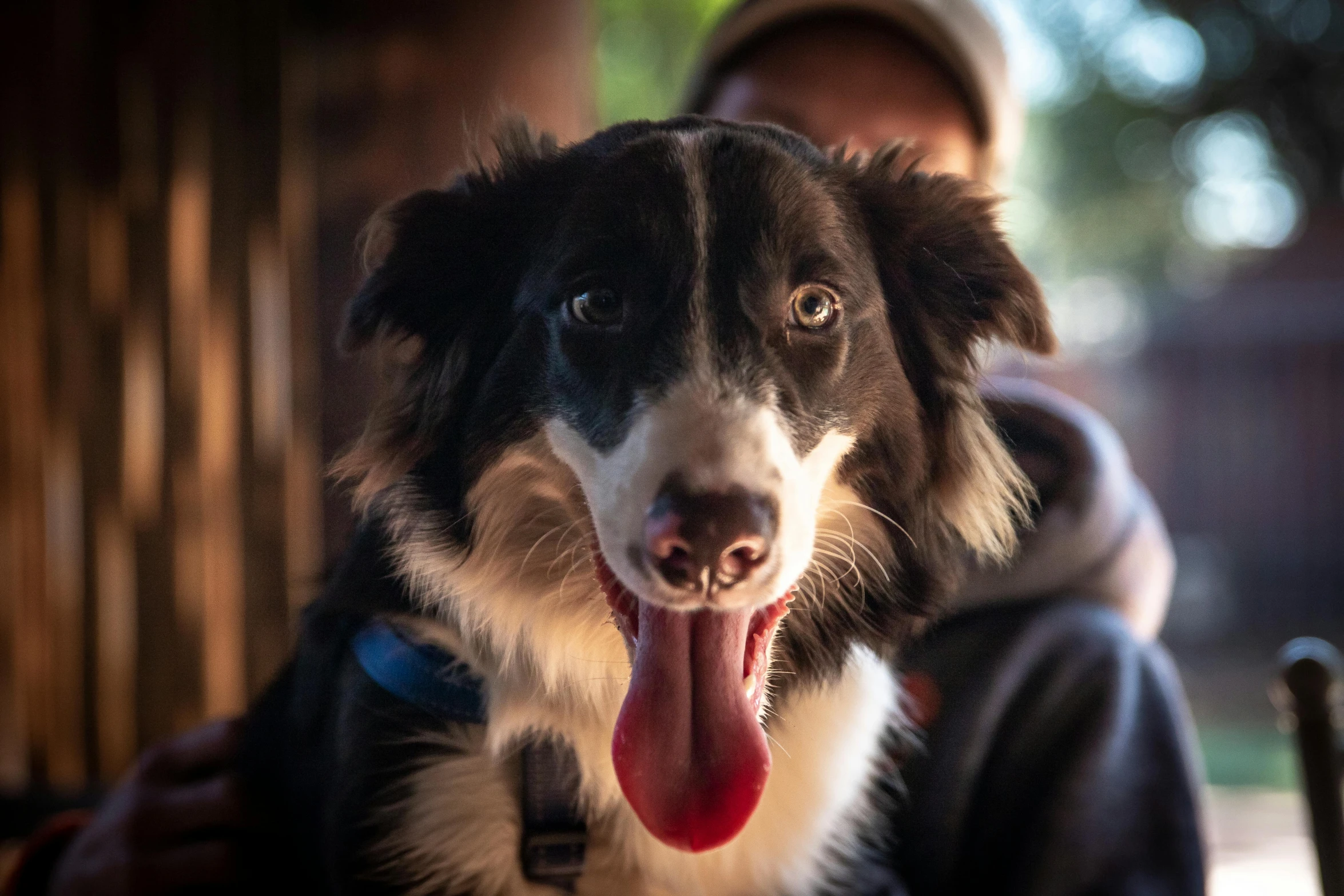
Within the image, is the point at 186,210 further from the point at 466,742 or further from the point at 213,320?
the point at 466,742

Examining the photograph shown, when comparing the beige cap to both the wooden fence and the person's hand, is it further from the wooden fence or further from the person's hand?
the wooden fence

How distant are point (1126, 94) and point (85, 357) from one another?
11535 millimetres

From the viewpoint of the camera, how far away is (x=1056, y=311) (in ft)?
4.65

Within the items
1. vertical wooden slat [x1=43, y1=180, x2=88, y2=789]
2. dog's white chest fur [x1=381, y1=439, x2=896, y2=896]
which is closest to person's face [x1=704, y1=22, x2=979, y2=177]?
dog's white chest fur [x1=381, y1=439, x2=896, y2=896]

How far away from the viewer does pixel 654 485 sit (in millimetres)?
1089

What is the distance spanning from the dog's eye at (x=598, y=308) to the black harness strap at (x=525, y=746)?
0.51 meters

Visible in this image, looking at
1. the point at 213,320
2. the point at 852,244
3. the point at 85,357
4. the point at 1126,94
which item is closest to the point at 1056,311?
the point at 852,244

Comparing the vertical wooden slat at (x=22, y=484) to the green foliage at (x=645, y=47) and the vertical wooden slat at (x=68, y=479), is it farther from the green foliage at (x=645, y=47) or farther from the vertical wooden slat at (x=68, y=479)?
the green foliage at (x=645, y=47)

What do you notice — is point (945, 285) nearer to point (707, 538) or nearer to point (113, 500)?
point (707, 538)

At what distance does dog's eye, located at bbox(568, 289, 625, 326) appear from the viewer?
48.5 inches

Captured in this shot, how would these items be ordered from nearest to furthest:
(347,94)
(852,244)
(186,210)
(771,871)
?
(852,244)
(771,871)
(347,94)
(186,210)

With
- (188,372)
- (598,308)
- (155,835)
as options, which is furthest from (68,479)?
(598,308)

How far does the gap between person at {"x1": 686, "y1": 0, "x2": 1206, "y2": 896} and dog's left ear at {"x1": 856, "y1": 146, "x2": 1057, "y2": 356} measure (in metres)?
0.12

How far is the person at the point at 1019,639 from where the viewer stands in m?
1.63
